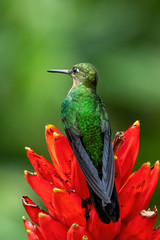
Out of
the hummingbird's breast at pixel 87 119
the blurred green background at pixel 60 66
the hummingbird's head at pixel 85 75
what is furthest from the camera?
the blurred green background at pixel 60 66

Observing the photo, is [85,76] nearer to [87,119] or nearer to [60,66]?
[87,119]

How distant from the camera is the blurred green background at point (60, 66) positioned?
381cm

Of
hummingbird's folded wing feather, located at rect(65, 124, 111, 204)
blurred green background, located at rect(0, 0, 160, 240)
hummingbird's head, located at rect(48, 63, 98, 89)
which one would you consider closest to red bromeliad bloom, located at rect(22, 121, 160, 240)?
hummingbird's folded wing feather, located at rect(65, 124, 111, 204)

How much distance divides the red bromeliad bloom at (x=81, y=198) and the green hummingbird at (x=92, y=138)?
4cm

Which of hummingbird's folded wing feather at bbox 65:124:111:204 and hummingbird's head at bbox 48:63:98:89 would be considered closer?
hummingbird's folded wing feather at bbox 65:124:111:204

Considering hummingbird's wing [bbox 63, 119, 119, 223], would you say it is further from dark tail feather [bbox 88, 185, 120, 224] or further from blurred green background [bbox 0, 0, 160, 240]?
blurred green background [bbox 0, 0, 160, 240]

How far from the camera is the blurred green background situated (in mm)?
3811

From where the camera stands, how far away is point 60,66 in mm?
3855

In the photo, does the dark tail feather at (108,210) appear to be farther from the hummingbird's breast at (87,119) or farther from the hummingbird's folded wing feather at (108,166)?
the hummingbird's breast at (87,119)

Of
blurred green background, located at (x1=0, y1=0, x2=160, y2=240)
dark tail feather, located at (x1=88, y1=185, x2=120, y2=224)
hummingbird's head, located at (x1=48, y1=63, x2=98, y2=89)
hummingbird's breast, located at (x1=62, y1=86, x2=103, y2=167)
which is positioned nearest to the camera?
dark tail feather, located at (x1=88, y1=185, x2=120, y2=224)

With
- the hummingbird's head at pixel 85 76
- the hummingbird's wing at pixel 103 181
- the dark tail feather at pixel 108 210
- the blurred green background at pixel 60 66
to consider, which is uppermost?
the blurred green background at pixel 60 66

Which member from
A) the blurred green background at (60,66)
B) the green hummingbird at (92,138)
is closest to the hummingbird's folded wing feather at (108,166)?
the green hummingbird at (92,138)

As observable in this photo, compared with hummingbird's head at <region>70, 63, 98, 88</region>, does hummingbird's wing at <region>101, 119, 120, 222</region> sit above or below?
below

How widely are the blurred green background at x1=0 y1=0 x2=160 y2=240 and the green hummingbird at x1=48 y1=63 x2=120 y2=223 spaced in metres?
1.88
